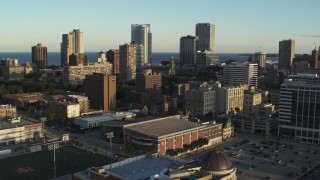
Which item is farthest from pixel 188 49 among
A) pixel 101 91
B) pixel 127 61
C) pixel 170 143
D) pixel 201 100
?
pixel 170 143

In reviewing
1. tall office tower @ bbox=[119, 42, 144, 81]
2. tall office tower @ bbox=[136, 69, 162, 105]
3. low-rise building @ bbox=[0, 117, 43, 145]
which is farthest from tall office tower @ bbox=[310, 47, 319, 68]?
low-rise building @ bbox=[0, 117, 43, 145]

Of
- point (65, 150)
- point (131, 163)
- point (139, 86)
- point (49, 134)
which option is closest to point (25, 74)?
point (139, 86)

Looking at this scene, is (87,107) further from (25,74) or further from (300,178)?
(25,74)

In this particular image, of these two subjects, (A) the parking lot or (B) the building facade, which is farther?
(B) the building facade

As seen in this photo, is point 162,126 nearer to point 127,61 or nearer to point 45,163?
point 45,163

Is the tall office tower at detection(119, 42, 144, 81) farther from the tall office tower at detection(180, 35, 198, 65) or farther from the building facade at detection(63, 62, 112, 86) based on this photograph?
the tall office tower at detection(180, 35, 198, 65)

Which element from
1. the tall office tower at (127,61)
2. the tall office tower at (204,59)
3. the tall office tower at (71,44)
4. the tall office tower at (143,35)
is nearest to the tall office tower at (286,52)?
the tall office tower at (204,59)
